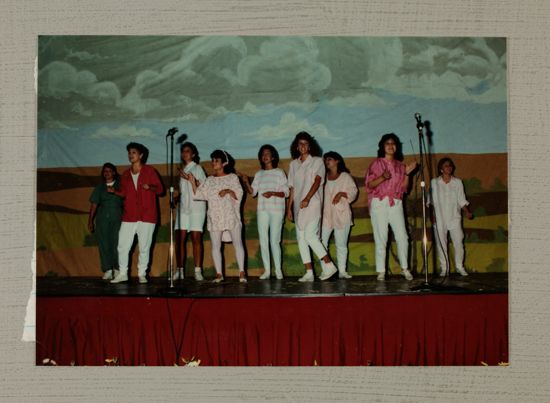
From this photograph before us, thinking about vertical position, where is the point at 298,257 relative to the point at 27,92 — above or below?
below

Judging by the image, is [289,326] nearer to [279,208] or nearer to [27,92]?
[279,208]

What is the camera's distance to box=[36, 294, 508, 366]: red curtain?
403 centimetres

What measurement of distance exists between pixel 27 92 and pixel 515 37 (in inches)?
112

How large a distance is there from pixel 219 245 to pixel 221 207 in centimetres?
27

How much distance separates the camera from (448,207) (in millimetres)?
4555

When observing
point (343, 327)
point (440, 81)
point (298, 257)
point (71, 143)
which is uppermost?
point (440, 81)

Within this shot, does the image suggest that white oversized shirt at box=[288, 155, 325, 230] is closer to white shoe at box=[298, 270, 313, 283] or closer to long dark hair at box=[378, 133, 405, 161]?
white shoe at box=[298, 270, 313, 283]

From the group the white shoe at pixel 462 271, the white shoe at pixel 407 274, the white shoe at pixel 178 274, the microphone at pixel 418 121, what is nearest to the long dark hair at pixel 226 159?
the white shoe at pixel 178 274

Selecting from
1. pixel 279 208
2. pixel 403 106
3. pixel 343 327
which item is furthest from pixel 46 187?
pixel 403 106

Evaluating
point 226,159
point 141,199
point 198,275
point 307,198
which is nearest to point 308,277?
point 307,198

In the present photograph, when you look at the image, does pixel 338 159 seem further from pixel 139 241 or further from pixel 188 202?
pixel 139 241

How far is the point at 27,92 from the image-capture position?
3896 mm
